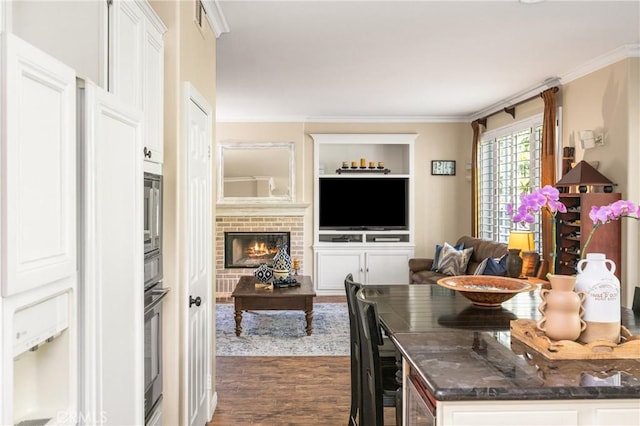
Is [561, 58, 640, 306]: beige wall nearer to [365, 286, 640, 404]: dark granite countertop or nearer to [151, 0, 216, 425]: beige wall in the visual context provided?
[365, 286, 640, 404]: dark granite countertop

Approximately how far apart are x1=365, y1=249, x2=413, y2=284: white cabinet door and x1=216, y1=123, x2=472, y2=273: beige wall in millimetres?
342

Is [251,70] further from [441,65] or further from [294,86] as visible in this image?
[441,65]

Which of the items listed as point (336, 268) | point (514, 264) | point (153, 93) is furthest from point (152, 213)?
point (336, 268)

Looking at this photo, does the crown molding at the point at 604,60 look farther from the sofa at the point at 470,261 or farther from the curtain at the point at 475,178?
the curtain at the point at 475,178

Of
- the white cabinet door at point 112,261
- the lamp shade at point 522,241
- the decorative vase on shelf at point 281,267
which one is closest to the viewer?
the white cabinet door at point 112,261

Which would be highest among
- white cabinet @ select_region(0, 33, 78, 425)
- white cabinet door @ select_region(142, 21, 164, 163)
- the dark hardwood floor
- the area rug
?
white cabinet door @ select_region(142, 21, 164, 163)

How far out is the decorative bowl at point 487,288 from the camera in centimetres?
241

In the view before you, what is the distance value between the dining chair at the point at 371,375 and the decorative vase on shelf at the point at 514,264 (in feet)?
8.78

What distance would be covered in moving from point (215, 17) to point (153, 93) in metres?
1.39

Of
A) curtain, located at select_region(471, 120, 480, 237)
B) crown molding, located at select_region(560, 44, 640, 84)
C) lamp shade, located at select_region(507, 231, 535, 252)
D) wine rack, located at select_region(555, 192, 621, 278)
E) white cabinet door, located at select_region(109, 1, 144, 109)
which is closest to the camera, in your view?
white cabinet door, located at select_region(109, 1, 144, 109)

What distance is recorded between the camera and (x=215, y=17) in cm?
337

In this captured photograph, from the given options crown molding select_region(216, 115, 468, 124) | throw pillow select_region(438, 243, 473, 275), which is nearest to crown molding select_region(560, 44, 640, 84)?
throw pillow select_region(438, 243, 473, 275)

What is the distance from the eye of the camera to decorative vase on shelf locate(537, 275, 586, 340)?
1.68m

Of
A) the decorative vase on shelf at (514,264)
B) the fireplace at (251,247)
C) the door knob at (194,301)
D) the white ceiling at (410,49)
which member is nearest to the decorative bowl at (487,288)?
the door knob at (194,301)
